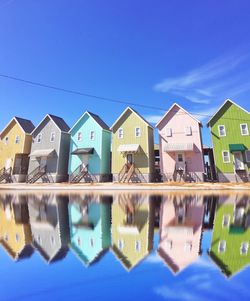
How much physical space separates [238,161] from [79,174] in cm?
2055

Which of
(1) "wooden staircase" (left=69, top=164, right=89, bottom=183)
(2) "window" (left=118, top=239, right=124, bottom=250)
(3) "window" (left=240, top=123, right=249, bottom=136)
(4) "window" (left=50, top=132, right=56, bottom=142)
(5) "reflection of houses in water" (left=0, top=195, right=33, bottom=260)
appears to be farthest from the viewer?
(4) "window" (left=50, top=132, right=56, bottom=142)

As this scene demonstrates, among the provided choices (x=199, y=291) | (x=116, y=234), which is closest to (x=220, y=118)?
(x=116, y=234)

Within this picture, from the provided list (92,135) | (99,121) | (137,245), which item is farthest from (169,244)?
(99,121)

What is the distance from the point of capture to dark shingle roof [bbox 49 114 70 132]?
39.0 meters

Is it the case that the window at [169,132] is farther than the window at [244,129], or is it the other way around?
the window at [169,132]

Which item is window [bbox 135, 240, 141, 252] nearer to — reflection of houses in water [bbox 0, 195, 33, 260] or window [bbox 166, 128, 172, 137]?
reflection of houses in water [bbox 0, 195, 33, 260]

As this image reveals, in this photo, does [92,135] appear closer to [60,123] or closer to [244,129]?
[60,123]

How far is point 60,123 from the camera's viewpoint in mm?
40250

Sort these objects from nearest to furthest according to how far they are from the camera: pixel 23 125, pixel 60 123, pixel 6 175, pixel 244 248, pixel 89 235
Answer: pixel 244 248
pixel 89 235
pixel 6 175
pixel 60 123
pixel 23 125

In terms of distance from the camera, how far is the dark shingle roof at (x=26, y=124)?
4119 cm

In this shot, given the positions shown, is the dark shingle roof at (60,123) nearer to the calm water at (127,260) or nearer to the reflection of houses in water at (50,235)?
the reflection of houses in water at (50,235)

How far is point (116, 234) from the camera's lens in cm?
712

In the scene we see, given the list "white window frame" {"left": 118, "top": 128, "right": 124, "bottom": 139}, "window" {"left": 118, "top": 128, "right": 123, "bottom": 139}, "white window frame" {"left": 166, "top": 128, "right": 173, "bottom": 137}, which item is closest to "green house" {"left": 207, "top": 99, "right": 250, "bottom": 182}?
"white window frame" {"left": 166, "top": 128, "right": 173, "bottom": 137}

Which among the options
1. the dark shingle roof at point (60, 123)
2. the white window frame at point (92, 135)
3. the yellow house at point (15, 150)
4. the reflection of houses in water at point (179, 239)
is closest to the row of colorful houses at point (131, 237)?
the reflection of houses in water at point (179, 239)
